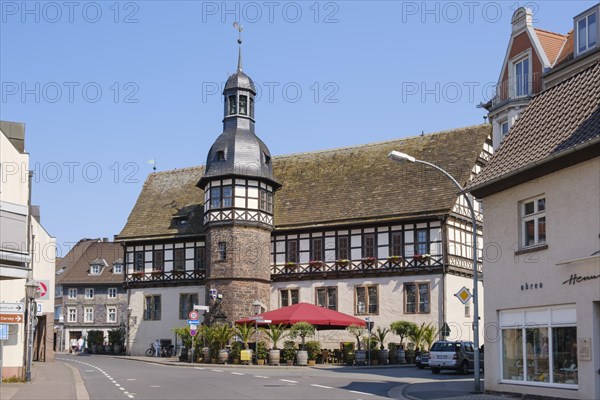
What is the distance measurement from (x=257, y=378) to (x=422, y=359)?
11.4 meters

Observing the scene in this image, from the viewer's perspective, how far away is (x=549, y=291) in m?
19.3

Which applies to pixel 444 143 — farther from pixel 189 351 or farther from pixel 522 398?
pixel 522 398

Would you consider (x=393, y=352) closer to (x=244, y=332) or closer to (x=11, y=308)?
(x=244, y=332)

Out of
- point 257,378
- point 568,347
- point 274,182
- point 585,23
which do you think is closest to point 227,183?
point 274,182

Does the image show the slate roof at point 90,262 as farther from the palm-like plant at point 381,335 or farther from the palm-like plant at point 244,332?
the palm-like plant at point 244,332

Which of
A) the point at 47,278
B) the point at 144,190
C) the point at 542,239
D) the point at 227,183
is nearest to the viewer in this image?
the point at 542,239

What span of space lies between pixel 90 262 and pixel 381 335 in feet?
166

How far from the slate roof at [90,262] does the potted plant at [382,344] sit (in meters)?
43.9

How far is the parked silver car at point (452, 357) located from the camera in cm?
3384

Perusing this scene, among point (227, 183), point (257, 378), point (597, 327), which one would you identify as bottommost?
point (257, 378)

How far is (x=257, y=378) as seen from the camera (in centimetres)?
2909

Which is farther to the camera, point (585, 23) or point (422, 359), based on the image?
point (422, 359)

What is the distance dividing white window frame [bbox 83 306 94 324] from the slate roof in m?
2.79

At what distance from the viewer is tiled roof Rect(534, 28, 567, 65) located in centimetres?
3198
